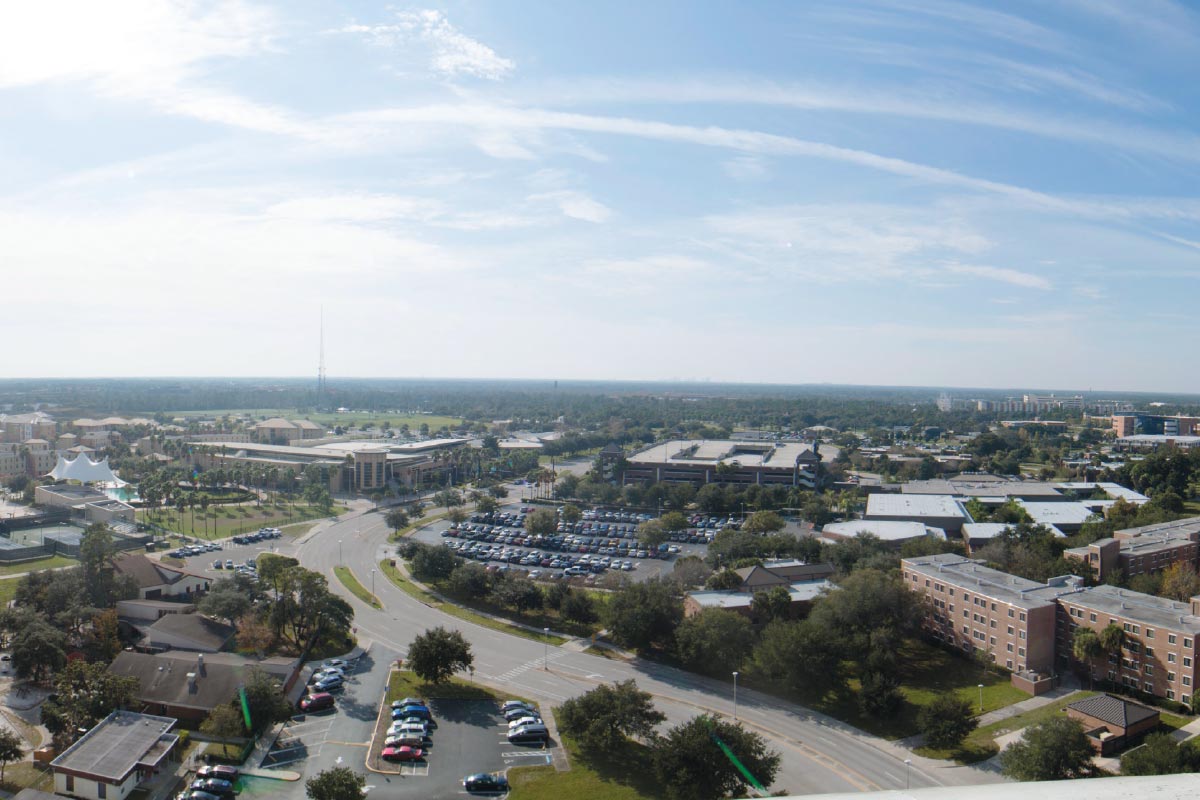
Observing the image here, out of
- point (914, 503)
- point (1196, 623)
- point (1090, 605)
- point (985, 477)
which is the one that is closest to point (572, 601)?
point (1090, 605)

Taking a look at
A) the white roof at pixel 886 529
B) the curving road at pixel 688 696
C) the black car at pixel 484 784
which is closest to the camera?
the black car at pixel 484 784

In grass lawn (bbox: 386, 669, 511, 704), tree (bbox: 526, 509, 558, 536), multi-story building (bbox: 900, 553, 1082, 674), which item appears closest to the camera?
grass lawn (bbox: 386, 669, 511, 704)

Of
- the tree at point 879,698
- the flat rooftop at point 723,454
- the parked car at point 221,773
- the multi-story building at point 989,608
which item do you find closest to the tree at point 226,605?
the parked car at point 221,773

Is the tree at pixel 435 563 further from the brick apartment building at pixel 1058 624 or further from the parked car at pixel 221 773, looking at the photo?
the brick apartment building at pixel 1058 624

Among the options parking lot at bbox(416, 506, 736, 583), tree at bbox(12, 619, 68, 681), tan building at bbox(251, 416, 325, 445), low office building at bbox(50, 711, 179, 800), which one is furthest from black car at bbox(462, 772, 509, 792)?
tan building at bbox(251, 416, 325, 445)

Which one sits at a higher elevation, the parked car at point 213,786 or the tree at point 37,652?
the tree at point 37,652

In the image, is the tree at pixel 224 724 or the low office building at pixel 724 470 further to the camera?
the low office building at pixel 724 470

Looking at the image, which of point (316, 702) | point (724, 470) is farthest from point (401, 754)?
point (724, 470)

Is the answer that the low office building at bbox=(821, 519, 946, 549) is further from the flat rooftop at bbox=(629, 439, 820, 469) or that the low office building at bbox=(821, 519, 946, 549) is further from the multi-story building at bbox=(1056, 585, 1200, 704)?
the flat rooftop at bbox=(629, 439, 820, 469)

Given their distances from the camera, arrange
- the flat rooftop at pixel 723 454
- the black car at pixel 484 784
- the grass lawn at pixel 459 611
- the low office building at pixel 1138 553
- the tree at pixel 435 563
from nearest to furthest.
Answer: the black car at pixel 484 784 → the grass lawn at pixel 459 611 → the low office building at pixel 1138 553 → the tree at pixel 435 563 → the flat rooftop at pixel 723 454
